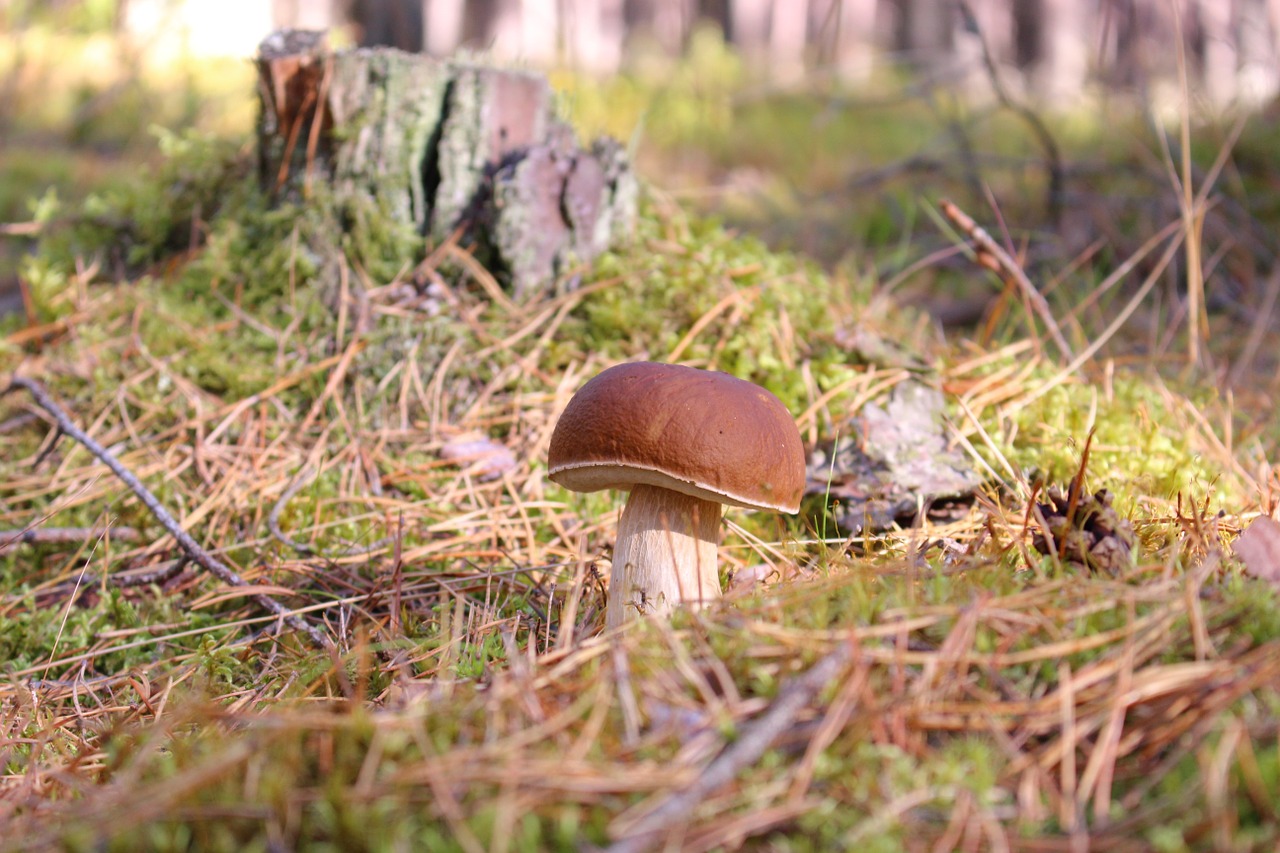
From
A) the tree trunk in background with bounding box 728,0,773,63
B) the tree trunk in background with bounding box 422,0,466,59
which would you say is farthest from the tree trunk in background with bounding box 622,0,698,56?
the tree trunk in background with bounding box 422,0,466,59

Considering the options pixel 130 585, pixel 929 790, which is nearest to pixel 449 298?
pixel 130 585

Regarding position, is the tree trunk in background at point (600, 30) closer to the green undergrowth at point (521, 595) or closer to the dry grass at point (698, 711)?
the green undergrowth at point (521, 595)

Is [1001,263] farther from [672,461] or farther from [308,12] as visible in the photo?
[308,12]

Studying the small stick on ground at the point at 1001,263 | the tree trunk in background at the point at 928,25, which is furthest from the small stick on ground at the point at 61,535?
the tree trunk in background at the point at 928,25

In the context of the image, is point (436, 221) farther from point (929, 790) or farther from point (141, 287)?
point (929, 790)

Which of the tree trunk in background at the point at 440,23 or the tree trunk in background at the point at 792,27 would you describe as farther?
the tree trunk in background at the point at 440,23

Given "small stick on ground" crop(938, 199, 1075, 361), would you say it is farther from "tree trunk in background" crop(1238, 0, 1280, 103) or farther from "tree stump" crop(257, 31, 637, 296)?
"tree trunk in background" crop(1238, 0, 1280, 103)
